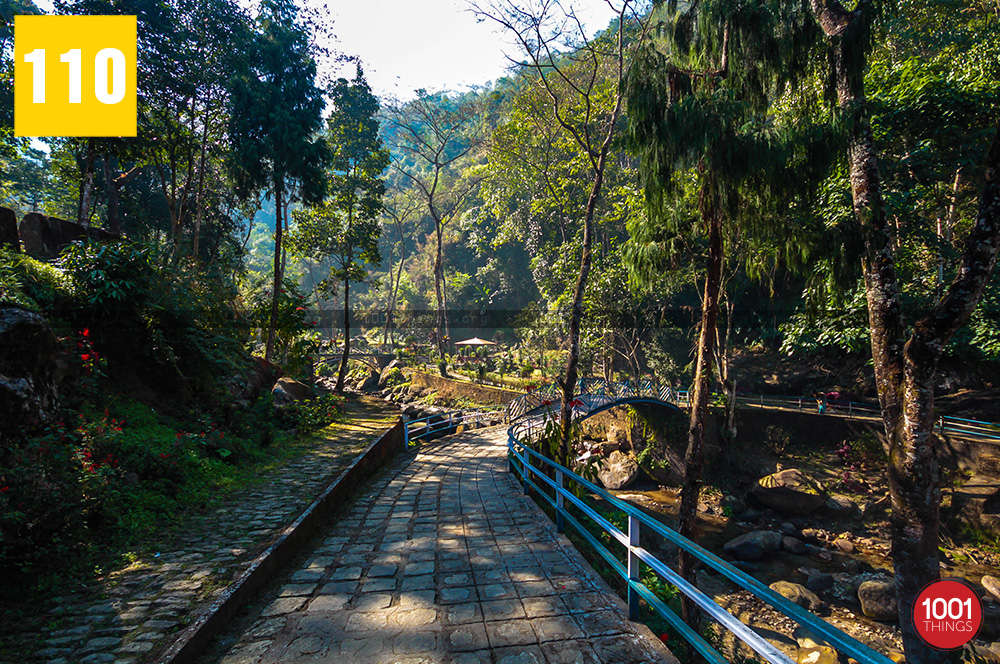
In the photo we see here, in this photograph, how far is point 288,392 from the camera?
51.3 ft

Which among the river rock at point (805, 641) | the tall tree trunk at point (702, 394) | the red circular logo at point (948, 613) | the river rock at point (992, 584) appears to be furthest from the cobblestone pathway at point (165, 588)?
the river rock at point (992, 584)

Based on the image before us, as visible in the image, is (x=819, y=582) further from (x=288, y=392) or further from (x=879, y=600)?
(x=288, y=392)

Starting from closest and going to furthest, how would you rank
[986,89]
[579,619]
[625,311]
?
1. [579,619]
2. [986,89]
3. [625,311]

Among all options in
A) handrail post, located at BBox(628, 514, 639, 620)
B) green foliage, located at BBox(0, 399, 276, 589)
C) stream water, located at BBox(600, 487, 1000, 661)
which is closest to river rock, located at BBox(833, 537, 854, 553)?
stream water, located at BBox(600, 487, 1000, 661)

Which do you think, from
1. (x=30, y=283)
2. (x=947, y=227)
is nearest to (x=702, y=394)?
(x=30, y=283)

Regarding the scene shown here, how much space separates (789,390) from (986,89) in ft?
43.7

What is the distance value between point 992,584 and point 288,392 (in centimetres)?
2010

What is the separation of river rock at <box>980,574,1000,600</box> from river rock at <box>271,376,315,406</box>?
62.5 feet

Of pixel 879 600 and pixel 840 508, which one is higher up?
pixel 840 508

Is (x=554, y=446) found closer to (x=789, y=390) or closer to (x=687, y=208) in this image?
(x=687, y=208)

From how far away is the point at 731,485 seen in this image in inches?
675

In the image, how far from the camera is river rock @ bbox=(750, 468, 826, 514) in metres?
A: 14.8

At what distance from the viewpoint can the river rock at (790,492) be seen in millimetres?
14805

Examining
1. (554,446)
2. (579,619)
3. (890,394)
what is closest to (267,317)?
(554,446)
